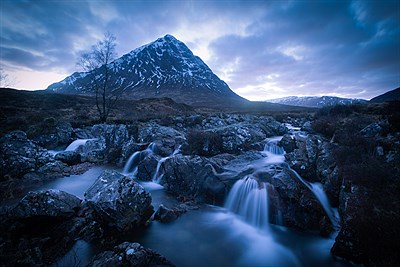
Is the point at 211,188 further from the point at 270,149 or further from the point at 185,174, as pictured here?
the point at 270,149

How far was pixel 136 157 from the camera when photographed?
14.9 m

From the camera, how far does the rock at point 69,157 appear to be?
1452cm

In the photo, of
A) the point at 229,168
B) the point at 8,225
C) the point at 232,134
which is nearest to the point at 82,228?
the point at 8,225

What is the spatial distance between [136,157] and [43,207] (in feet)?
27.9

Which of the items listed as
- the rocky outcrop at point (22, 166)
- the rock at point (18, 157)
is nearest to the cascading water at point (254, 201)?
the rocky outcrop at point (22, 166)

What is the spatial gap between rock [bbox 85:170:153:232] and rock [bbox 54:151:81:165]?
961 centimetres

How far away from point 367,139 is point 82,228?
12.9 metres

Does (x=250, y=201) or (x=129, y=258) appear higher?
(x=129, y=258)

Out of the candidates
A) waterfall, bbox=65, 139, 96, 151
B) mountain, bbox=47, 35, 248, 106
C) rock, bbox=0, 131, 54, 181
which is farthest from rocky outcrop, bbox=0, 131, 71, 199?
mountain, bbox=47, 35, 248, 106

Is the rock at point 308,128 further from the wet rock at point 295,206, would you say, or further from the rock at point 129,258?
the rock at point 129,258

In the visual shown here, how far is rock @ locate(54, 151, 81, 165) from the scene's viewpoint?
14.5 meters

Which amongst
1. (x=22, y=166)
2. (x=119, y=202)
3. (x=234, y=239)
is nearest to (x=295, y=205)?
(x=234, y=239)

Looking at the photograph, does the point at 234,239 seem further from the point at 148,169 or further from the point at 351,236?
the point at 148,169

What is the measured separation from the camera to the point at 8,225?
6.14 m
